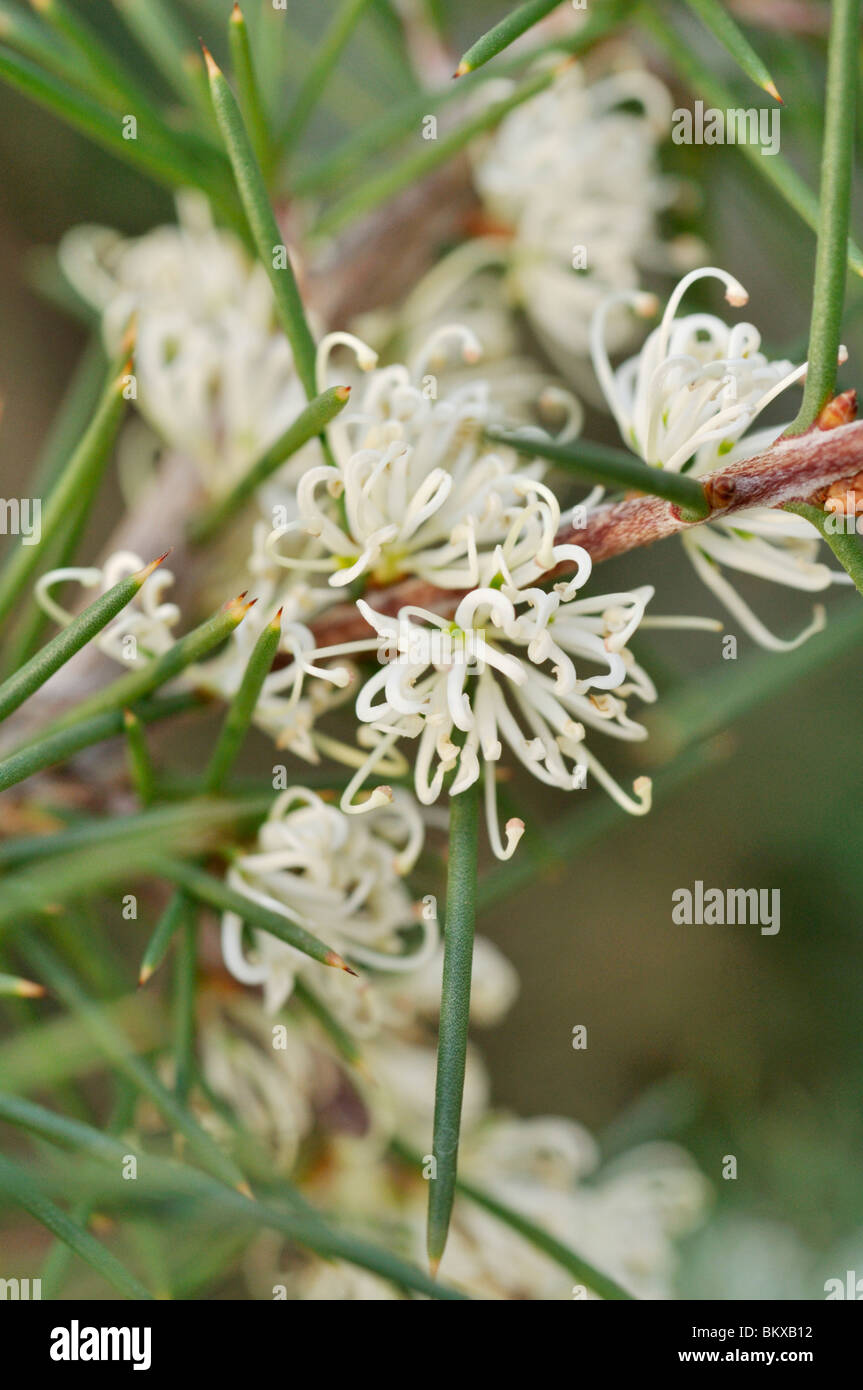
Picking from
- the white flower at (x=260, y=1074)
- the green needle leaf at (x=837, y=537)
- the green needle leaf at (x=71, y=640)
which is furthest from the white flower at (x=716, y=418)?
the white flower at (x=260, y=1074)

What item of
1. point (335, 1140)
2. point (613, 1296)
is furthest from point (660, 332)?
point (335, 1140)

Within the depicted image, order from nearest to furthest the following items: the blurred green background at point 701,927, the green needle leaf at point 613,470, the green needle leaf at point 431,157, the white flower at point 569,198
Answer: the green needle leaf at point 613,470
the green needle leaf at point 431,157
the white flower at point 569,198
the blurred green background at point 701,927

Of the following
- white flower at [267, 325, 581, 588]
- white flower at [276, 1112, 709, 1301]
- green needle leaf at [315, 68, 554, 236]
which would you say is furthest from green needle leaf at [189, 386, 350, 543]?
white flower at [276, 1112, 709, 1301]

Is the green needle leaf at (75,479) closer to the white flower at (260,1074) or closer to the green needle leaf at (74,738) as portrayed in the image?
the green needle leaf at (74,738)

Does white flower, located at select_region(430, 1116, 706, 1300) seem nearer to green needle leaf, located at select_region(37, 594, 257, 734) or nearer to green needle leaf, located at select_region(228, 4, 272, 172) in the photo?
green needle leaf, located at select_region(37, 594, 257, 734)

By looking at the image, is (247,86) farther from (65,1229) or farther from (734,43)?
(65,1229)

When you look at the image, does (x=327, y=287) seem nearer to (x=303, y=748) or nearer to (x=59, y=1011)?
(x=303, y=748)
